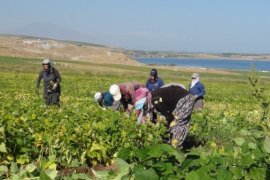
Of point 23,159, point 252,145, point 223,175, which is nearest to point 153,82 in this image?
point 23,159

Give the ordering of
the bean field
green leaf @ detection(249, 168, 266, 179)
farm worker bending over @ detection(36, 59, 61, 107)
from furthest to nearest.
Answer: farm worker bending over @ detection(36, 59, 61, 107) → green leaf @ detection(249, 168, 266, 179) → the bean field

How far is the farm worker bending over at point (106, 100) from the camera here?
816 cm

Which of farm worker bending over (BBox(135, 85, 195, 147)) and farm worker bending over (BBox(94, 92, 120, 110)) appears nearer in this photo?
farm worker bending over (BBox(135, 85, 195, 147))

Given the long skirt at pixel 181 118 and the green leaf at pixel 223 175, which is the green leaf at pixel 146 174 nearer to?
the green leaf at pixel 223 175

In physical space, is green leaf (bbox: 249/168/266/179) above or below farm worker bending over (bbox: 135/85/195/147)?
above

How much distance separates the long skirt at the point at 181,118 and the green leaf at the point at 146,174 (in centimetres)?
537

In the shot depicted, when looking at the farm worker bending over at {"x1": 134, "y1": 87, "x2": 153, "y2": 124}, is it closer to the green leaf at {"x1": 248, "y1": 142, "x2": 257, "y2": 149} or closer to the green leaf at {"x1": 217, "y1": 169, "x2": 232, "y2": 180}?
the green leaf at {"x1": 248, "y1": 142, "x2": 257, "y2": 149}

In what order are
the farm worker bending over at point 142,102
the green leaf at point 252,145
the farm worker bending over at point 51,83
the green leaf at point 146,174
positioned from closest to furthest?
1. the green leaf at point 146,174
2. the green leaf at point 252,145
3. the farm worker bending over at point 142,102
4. the farm worker bending over at point 51,83

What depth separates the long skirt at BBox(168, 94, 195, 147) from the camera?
7734mm

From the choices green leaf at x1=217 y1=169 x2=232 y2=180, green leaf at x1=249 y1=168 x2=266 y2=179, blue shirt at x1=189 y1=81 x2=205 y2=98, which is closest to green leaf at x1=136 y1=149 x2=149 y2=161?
green leaf at x1=217 y1=169 x2=232 y2=180

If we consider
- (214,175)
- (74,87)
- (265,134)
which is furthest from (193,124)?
(74,87)

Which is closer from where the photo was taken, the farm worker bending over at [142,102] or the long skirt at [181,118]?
the long skirt at [181,118]

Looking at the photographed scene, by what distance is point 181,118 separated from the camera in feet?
25.8

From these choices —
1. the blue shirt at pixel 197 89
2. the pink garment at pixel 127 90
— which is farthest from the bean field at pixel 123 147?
the blue shirt at pixel 197 89
